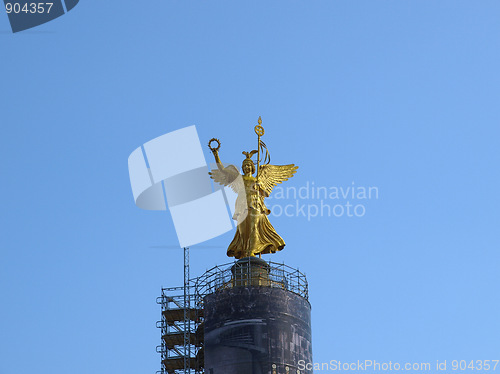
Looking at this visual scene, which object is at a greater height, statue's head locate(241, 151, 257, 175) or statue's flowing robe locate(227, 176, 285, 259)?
statue's head locate(241, 151, 257, 175)

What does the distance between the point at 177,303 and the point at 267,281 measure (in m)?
14.0

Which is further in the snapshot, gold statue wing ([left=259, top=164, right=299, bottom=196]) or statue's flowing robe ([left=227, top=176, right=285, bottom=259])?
gold statue wing ([left=259, top=164, right=299, bottom=196])

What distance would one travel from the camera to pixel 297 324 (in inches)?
2633

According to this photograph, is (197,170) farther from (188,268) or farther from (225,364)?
(225,364)

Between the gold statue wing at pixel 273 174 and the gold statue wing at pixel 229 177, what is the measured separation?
1.47m

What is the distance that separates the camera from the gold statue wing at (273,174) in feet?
238

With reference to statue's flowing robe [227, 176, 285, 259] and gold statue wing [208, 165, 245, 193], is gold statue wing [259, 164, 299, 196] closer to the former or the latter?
statue's flowing robe [227, 176, 285, 259]

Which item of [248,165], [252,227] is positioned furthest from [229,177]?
[252,227]

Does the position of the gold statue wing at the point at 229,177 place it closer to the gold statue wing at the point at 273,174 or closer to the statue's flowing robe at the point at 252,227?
the statue's flowing robe at the point at 252,227

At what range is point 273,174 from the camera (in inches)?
2884

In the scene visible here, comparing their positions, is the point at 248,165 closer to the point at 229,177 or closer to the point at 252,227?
the point at 229,177

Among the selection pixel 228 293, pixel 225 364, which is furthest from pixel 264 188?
pixel 225 364

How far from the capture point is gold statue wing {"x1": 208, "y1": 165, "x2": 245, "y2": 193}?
72500 millimetres

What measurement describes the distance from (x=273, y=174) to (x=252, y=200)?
2752 millimetres
